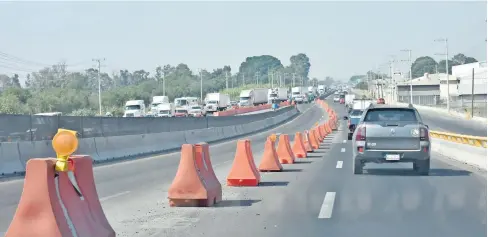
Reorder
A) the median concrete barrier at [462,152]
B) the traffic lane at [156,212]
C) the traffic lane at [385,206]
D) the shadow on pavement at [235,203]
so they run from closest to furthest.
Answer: the traffic lane at [385,206] < the traffic lane at [156,212] < the shadow on pavement at [235,203] < the median concrete barrier at [462,152]

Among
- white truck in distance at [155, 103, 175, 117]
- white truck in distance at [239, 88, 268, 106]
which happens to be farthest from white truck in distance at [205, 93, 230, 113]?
white truck in distance at [155, 103, 175, 117]

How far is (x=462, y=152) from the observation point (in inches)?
990

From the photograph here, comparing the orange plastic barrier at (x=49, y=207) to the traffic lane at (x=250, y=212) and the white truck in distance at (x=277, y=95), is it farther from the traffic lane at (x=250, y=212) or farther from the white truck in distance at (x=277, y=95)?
the white truck in distance at (x=277, y=95)

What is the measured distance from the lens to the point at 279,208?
12727 millimetres

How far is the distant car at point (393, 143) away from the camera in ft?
61.7

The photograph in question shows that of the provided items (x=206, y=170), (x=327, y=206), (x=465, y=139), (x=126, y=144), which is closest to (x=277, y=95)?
(x=126, y=144)

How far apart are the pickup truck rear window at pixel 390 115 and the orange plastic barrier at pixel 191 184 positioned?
7654 mm

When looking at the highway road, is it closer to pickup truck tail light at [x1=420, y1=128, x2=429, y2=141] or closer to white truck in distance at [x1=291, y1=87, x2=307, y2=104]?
pickup truck tail light at [x1=420, y1=128, x2=429, y2=141]

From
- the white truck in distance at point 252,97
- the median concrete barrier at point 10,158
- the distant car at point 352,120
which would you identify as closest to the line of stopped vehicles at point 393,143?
the median concrete barrier at point 10,158

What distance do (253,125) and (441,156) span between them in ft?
115

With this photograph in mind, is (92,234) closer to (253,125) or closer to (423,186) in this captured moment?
(423,186)

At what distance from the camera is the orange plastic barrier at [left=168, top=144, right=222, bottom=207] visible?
498 inches

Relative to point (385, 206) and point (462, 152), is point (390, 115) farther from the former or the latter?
point (385, 206)

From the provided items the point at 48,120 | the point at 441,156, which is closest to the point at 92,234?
the point at 48,120
